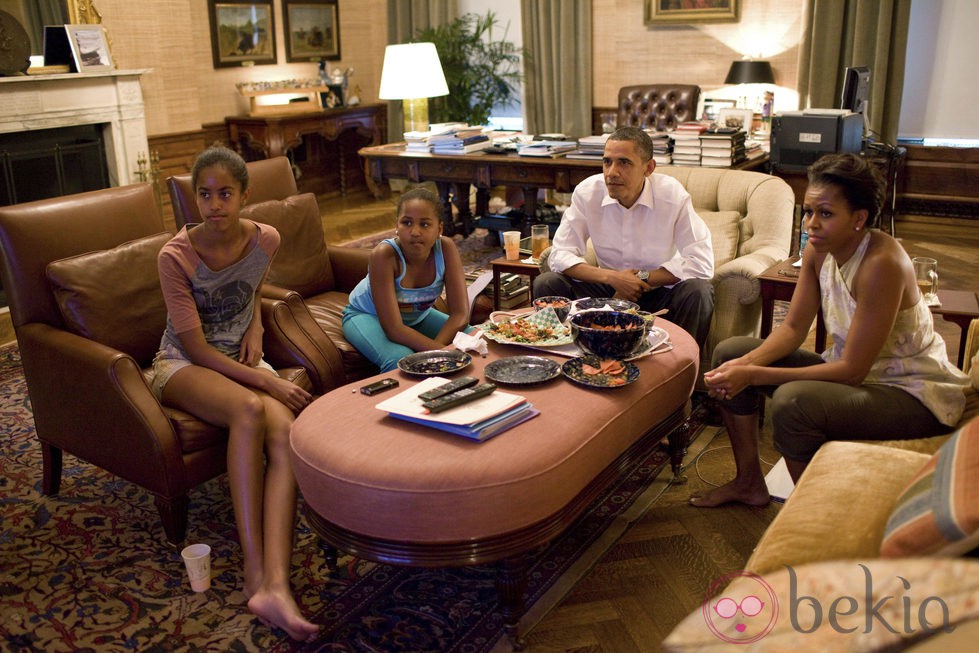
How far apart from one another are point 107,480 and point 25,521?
1.01 ft

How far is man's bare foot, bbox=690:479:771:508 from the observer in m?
2.60

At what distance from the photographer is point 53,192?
5.50 m

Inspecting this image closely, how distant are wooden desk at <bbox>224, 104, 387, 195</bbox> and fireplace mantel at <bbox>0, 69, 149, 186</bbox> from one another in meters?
1.08

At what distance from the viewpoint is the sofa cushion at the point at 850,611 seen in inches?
45.5

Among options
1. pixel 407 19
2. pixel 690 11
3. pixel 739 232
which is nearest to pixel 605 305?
pixel 739 232

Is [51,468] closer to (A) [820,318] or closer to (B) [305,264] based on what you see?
(B) [305,264]

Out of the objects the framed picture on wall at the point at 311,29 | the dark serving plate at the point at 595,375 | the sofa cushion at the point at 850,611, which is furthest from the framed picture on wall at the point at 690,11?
the sofa cushion at the point at 850,611

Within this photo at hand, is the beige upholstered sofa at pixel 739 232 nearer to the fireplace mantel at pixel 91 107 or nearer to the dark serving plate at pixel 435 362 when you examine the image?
the dark serving plate at pixel 435 362

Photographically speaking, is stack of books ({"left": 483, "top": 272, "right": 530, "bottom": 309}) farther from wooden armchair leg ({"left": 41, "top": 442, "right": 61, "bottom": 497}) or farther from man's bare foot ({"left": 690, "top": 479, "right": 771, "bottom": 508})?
wooden armchair leg ({"left": 41, "top": 442, "right": 61, "bottom": 497})

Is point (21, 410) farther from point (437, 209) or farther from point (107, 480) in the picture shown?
point (437, 209)

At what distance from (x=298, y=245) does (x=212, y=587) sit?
5.02 feet

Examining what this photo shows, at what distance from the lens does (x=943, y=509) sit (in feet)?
4.23

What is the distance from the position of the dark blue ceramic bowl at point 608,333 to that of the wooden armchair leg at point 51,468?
1.72 m

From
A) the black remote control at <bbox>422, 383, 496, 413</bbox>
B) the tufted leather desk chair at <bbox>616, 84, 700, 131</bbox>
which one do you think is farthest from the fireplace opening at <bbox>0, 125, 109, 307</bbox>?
the black remote control at <bbox>422, 383, 496, 413</bbox>
